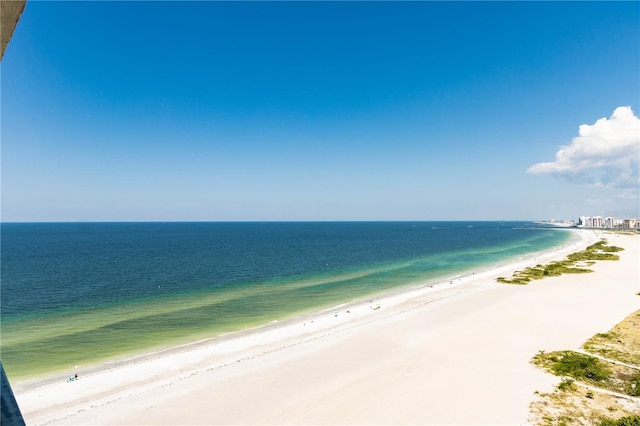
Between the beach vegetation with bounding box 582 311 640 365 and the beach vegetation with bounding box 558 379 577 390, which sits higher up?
the beach vegetation with bounding box 582 311 640 365

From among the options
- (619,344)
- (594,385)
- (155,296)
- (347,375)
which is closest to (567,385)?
(594,385)

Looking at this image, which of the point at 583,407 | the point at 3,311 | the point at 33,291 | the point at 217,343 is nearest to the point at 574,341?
the point at 583,407

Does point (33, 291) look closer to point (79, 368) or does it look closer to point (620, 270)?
point (79, 368)

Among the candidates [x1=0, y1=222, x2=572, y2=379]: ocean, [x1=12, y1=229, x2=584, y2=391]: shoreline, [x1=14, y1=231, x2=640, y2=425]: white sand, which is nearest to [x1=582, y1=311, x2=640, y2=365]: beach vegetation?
[x1=14, y1=231, x2=640, y2=425]: white sand

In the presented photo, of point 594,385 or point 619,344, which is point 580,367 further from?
point 619,344

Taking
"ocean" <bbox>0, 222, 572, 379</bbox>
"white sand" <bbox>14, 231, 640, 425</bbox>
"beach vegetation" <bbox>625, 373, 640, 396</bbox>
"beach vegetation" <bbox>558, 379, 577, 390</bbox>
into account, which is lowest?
"ocean" <bbox>0, 222, 572, 379</bbox>

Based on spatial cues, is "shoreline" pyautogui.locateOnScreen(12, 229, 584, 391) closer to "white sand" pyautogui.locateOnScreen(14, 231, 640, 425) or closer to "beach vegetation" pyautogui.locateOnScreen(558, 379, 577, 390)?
"white sand" pyautogui.locateOnScreen(14, 231, 640, 425)

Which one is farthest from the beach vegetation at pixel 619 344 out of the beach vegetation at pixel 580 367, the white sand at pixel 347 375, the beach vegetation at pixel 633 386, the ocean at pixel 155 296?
the ocean at pixel 155 296

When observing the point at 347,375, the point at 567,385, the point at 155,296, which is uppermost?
the point at 567,385
